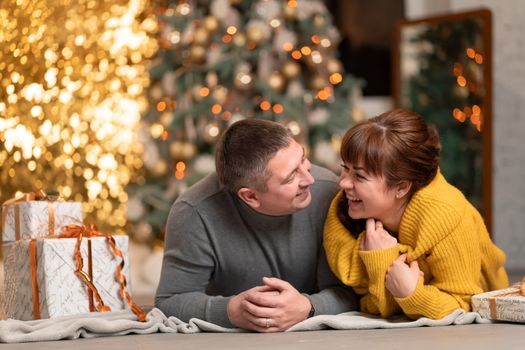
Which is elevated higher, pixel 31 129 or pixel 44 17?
pixel 44 17

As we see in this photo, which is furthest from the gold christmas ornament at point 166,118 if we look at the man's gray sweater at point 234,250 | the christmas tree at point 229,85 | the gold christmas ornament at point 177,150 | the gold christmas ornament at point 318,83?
the man's gray sweater at point 234,250

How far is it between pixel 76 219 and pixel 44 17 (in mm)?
1550

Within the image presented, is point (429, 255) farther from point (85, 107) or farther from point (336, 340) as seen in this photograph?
point (85, 107)

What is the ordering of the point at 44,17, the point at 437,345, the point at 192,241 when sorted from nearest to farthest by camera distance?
the point at 437,345 < the point at 192,241 < the point at 44,17

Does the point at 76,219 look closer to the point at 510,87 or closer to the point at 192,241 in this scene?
the point at 192,241

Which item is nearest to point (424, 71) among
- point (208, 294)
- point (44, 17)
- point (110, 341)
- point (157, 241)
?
point (157, 241)

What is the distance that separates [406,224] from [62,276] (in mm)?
980

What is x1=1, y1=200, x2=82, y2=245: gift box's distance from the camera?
2674 mm

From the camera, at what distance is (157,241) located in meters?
4.82

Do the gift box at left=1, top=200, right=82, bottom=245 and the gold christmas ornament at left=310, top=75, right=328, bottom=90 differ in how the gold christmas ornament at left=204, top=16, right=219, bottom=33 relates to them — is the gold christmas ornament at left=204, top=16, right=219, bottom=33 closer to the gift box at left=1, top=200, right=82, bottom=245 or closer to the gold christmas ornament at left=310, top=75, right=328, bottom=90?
the gold christmas ornament at left=310, top=75, right=328, bottom=90

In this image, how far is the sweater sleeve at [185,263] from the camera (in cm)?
242

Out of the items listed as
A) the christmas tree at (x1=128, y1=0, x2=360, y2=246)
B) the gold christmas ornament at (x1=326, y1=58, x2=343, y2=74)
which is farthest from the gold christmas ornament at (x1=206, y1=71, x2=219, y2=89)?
the gold christmas ornament at (x1=326, y1=58, x2=343, y2=74)

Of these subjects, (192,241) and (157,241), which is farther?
(157,241)

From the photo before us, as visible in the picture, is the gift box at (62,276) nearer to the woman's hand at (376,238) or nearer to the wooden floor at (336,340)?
the wooden floor at (336,340)
